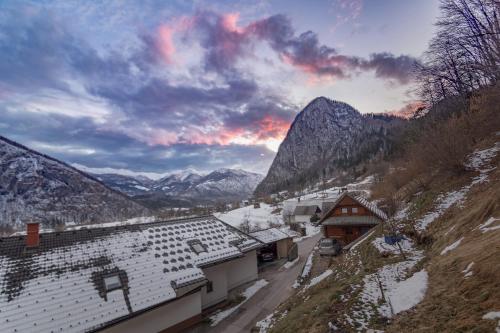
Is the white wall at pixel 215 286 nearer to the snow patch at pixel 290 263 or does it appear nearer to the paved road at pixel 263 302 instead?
the paved road at pixel 263 302

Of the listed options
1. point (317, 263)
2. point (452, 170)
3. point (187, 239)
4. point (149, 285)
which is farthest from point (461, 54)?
point (149, 285)

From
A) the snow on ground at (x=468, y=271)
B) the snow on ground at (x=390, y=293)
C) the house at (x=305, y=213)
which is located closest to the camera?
the snow on ground at (x=468, y=271)

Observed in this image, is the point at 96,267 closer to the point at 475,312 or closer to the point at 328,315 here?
the point at 328,315

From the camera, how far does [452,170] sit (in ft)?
64.1

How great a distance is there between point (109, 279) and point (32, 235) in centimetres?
599

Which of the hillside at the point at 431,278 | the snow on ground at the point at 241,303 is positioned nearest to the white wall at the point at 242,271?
the snow on ground at the point at 241,303

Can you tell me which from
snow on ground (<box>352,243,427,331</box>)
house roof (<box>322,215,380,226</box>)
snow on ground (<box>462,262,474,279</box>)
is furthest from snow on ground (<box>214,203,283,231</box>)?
snow on ground (<box>462,262,474,279</box>)

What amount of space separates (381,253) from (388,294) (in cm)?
570

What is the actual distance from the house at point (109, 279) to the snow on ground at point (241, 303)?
147 centimetres

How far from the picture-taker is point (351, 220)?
3269 centimetres

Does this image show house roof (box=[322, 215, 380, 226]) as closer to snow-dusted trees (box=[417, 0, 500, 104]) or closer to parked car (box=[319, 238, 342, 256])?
parked car (box=[319, 238, 342, 256])

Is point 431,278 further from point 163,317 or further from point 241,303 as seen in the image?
point 241,303

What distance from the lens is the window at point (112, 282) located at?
49.7 feet

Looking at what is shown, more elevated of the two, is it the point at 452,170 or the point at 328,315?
the point at 452,170
